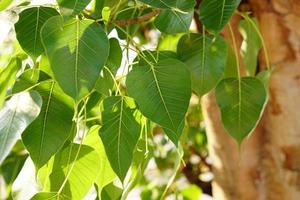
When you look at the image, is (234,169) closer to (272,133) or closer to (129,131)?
(272,133)

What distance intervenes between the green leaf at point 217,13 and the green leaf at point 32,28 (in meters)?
0.15

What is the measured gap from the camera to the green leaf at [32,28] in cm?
58

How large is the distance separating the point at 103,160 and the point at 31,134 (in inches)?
4.1

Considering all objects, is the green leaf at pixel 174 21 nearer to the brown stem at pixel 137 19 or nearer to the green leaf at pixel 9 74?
the brown stem at pixel 137 19

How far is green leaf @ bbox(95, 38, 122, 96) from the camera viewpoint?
0.61 metres

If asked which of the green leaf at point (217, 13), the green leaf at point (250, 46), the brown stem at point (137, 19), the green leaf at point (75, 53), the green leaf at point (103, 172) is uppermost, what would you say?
the green leaf at point (75, 53)

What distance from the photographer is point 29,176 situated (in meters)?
0.70

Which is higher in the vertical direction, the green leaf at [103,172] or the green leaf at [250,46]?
the green leaf at [103,172]

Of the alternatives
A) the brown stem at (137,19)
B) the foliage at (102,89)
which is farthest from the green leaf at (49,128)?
the brown stem at (137,19)

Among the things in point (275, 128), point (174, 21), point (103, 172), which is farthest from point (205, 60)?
point (275, 128)

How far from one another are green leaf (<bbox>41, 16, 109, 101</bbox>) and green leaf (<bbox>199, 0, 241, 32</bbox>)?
11 cm

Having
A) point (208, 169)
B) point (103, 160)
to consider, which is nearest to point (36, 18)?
point (103, 160)

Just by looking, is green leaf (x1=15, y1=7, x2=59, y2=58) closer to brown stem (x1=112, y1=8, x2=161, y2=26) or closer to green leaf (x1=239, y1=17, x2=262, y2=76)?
brown stem (x1=112, y1=8, x2=161, y2=26)

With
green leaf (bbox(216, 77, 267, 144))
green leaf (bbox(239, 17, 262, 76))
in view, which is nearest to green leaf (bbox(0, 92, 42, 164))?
green leaf (bbox(216, 77, 267, 144))
